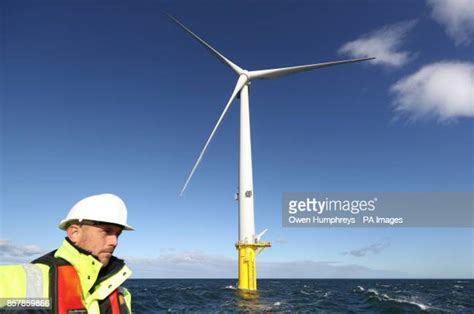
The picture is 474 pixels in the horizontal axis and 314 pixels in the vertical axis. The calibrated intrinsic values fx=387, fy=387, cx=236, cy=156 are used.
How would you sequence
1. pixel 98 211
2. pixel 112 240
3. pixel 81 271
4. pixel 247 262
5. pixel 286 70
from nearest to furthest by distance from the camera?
pixel 81 271 < pixel 98 211 < pixel 112 240 < pixel 247 262 < pixel 286 70

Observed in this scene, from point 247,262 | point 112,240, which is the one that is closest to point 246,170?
point 247,262

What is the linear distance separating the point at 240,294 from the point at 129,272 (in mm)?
43787

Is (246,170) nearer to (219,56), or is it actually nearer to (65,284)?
(219,56)

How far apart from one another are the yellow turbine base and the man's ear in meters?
43.8

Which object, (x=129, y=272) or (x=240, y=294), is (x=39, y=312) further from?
(x=240, y=294)

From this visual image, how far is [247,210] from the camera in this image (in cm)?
4812

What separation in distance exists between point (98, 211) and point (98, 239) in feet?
0.92

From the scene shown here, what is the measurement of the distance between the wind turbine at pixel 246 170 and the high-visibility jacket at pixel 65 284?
143 feet

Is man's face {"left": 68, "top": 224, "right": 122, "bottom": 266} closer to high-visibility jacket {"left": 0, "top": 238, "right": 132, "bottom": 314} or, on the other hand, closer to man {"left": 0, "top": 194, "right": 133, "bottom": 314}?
man {"left": 0, "top": 194, "right": 133, "bottom": 314}

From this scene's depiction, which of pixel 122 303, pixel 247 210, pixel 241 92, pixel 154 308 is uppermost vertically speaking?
pixel 241 92

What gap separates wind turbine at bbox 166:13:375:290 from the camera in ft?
152

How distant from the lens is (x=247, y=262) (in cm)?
4619

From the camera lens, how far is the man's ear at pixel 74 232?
144 inches

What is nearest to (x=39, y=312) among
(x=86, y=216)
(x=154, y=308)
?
(x=86, y=216)
